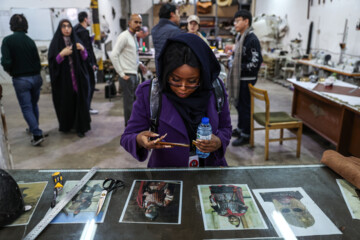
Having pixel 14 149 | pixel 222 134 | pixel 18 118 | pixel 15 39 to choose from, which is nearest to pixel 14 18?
pixel 15 39

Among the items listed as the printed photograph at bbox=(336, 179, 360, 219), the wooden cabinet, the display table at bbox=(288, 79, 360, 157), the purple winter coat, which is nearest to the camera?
the printed photograph at bbox=(336, 179, 360, 219)

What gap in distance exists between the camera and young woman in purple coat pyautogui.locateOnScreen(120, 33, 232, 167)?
4.19 feet

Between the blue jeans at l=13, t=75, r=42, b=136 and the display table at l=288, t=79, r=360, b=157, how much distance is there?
3581 mm

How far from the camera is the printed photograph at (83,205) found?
3.62 feet

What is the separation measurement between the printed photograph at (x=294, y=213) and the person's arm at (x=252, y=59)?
250 cm

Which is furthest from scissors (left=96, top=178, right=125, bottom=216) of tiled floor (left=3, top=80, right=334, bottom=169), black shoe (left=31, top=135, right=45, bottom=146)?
black shoe (left=31, top=135, right=45, bottom=146)

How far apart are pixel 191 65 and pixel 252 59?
2.48m

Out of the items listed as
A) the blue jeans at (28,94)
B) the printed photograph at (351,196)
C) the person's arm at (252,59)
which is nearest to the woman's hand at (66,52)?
the blue jeans at (28,94)

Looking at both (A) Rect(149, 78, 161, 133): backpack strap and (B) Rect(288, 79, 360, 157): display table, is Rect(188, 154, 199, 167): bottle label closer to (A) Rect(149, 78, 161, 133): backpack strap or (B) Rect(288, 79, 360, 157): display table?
(A) Rect(149, 78, 161, 133): backpack strap

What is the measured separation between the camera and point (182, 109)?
1.41m

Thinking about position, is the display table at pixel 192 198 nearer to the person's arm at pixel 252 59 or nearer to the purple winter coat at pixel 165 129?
the purple winter coat at pixel 165 129

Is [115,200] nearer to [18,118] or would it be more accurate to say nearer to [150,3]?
[18,118]

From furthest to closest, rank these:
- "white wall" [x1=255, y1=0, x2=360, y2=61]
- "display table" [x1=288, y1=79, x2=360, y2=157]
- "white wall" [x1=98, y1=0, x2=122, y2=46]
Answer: "white wall" [x1=98, y1=0, x2=122, y2=46] < "white wall" [x1=255, y1=0, x2=360, y2=61] < "display table" [x1=288, y1=79, x2=360, y2=157]

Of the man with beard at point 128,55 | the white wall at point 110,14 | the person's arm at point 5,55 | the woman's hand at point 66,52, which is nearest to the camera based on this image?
the person's arm at point 5,55
